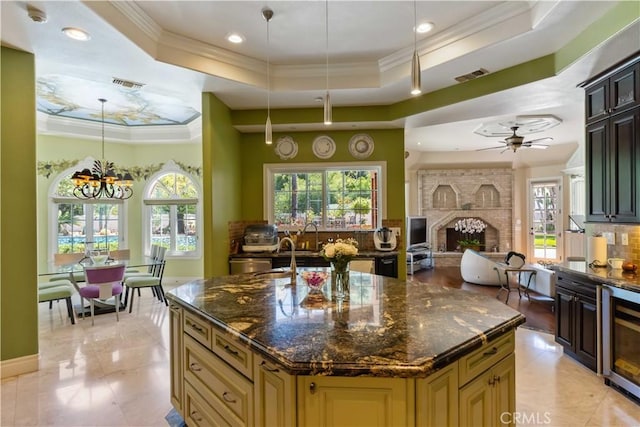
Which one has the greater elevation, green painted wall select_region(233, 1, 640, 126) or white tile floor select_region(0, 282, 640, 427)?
green painted wall select_region(233, 1, 640, 126)

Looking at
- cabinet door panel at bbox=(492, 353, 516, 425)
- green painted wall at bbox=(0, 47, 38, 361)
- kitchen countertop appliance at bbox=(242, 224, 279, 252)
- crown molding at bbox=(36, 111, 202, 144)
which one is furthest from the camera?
crown molding at bbox=(36, 111, 202, 144)

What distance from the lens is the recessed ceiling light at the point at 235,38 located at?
10.4 ft

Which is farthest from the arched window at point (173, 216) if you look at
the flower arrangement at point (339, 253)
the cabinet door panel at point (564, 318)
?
the cabinet door panel at point (564, 318)

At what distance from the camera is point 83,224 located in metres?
6.57

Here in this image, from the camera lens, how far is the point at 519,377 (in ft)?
9.68

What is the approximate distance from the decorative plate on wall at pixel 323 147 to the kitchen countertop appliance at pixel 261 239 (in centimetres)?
136

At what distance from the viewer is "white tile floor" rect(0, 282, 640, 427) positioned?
2381mm

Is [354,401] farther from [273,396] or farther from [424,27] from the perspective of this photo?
[424,27]

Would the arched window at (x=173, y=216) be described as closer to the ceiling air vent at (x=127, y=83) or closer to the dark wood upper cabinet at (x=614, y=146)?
the ceiling air vent at (x=127, y=83)

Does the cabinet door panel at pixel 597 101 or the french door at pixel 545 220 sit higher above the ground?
the cabinet door panel at pixel 597 101

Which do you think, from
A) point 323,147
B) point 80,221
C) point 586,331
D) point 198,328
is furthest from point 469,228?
point 80,221

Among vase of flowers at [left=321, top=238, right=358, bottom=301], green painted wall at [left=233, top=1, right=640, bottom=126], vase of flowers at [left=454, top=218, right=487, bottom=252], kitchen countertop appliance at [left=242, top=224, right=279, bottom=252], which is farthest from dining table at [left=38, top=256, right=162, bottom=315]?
vase of flowers at [left=454, top=218, right=487, bottom=252]

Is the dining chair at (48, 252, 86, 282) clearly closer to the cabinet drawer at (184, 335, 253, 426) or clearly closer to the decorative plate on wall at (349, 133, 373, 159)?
the cabinet drawer at (184, 335, 253, 426)

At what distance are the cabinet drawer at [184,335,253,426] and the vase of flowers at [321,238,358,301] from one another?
0.81 m
